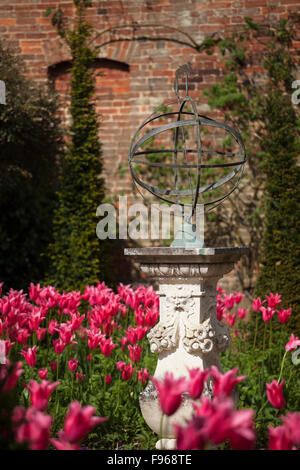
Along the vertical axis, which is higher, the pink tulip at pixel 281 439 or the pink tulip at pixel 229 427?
the pink tulip at pixel 229 427

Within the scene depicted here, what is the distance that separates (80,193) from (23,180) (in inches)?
35.3

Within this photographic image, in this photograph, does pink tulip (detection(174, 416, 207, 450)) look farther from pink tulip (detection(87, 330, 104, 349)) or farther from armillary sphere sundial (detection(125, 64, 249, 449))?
pink tulip (detection(87, 330, 104, 349))

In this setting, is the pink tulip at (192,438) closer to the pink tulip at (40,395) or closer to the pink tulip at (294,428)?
the pink tulip at (294,428)

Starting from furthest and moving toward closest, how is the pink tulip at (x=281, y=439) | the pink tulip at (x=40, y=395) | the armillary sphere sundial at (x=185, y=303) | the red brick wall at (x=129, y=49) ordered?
the red brick wall at (x=129, y=49) < the armillary sphere sundial at (x=185, y=303) < the pink tulip at (x=40, y=395) < the pink tulip at (x=281, y=439)

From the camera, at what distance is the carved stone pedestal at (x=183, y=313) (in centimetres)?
286

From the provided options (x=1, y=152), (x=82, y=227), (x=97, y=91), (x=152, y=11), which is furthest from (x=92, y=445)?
(x=152, y=11)

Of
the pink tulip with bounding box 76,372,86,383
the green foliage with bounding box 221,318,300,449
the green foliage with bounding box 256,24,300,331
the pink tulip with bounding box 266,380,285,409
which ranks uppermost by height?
the green foliage with bounding box 256,24,300,331

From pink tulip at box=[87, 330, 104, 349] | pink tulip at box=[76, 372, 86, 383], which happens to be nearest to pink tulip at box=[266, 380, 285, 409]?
pink tulip at box=[87, 330, 104, 349]

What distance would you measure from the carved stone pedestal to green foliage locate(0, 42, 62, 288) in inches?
144

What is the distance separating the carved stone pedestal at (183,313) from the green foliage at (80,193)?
3254mm

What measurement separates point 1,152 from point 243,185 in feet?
10.7

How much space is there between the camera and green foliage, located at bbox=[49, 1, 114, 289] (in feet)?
20.3

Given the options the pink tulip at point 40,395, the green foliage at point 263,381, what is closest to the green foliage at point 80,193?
the green foliage at point 263,381

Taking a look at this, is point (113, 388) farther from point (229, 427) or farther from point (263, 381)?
point (229, 427)
